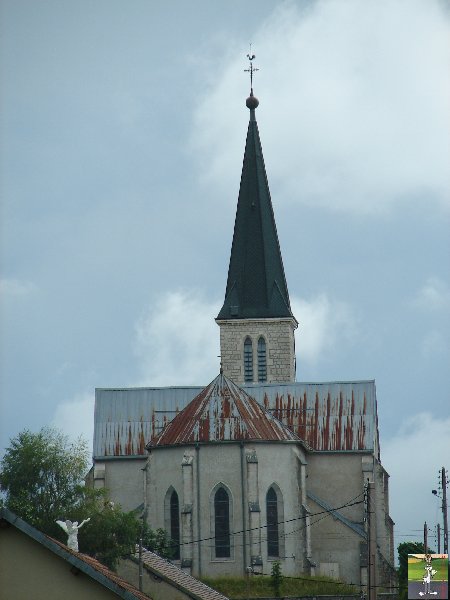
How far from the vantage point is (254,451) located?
69.9m

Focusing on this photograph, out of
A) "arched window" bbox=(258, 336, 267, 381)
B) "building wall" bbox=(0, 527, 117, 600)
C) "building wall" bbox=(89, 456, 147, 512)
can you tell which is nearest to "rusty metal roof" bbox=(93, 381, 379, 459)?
"building wall" bbox=(89, 456, 147, 512)

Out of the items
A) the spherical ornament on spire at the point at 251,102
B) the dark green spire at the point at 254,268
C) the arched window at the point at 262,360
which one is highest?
the spherical ornament on spire at the point at 251,102

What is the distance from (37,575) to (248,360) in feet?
192

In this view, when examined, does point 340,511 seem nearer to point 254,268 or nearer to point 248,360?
point 248,360

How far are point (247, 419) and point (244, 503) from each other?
4.16 meters

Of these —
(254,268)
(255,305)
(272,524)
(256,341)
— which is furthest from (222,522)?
(254,268)

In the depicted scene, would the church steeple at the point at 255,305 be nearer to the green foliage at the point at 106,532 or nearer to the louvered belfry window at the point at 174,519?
the louvered belfry window at the point at 174,519

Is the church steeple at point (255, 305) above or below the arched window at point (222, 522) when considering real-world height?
above

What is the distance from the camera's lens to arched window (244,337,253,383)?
8744 cm

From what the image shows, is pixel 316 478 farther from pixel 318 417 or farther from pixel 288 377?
pixel 288 377

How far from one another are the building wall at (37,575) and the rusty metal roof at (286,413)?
163ft

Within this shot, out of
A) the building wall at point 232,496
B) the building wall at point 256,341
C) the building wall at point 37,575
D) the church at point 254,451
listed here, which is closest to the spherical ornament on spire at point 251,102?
the church at point 254,451

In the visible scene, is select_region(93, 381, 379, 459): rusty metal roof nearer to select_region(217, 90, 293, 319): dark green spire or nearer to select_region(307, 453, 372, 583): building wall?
select_region(307, 453, 372, 583): building wall

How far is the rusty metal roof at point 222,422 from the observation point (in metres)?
70.1
